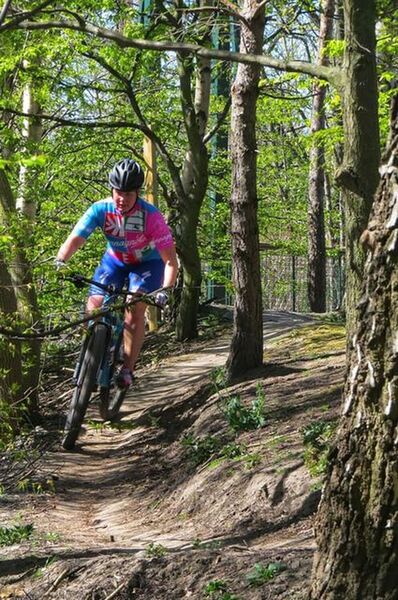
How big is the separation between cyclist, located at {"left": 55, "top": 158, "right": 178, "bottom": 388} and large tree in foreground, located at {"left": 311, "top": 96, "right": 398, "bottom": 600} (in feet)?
13.9

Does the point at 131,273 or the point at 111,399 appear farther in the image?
the point at 111,399

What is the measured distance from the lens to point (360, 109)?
18.5 feet

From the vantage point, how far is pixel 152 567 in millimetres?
4254

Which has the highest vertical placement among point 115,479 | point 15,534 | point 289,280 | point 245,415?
point 289,280

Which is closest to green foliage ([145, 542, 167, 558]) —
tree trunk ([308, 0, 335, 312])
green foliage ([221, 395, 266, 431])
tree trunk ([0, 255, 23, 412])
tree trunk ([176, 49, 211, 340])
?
green foliage ([221, 395, 266, 431])

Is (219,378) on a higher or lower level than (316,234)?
lower

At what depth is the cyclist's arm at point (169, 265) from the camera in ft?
23.8

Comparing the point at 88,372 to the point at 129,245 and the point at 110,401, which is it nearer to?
the point at 110,401

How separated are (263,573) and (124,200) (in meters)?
4.29

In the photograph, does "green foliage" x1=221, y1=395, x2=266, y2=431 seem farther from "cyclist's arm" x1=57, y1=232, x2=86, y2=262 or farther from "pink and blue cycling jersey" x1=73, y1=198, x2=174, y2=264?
"cyclist's arm" x1=57, y1=232, x2=86, y2=262

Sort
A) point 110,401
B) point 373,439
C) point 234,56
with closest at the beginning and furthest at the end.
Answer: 1. point 373,439
2. point 234,56
3. point 110,401

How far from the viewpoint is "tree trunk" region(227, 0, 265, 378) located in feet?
28.6

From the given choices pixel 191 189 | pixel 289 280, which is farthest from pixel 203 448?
pixel 289 280

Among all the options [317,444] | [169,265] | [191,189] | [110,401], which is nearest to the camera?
[317,444]
